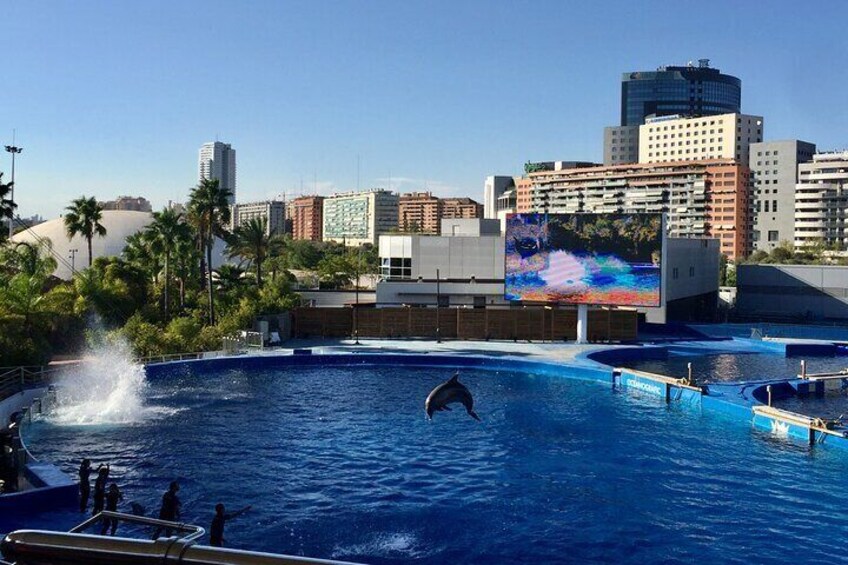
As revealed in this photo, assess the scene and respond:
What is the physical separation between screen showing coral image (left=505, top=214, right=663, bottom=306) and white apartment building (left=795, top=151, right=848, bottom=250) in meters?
125

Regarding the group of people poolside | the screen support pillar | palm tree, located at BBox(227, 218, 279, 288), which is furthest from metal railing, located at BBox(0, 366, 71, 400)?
the screen support pillar

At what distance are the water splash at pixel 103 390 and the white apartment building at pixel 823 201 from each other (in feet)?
490

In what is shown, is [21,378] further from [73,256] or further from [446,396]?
[73,256]

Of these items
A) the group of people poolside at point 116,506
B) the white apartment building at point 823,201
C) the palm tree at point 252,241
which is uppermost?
the white apartment building at point 823,201

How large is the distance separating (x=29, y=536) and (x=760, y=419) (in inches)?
1162

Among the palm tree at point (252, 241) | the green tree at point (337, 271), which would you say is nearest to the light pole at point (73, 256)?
the palm tree at point (252, 241)

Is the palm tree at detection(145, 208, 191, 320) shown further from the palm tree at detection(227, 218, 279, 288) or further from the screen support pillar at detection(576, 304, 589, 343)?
the screen support pillar at detection(576, 304, 589, 343)

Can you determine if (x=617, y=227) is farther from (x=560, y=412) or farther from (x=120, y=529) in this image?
(x=120, y=529)

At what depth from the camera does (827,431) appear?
28.5 metres

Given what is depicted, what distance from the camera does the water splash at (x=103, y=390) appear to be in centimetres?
3100

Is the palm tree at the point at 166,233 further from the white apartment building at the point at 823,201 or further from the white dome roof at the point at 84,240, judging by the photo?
the white apartment building at the point at 823,201

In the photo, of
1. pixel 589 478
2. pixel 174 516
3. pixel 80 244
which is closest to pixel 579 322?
pixel 589 478

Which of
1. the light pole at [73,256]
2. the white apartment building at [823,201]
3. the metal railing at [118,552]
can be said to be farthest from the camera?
the white apartment building at [823,201]

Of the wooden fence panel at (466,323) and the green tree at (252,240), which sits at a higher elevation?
the green tree at (252,240)
